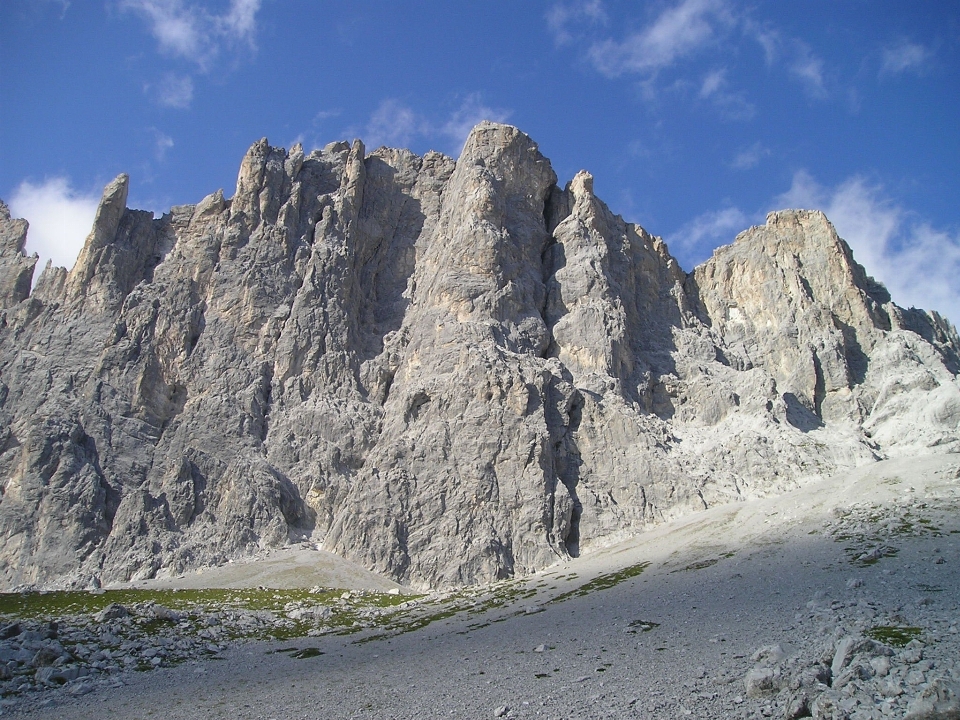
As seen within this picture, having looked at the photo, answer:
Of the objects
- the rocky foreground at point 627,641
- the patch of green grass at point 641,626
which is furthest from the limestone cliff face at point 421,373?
the patch of green grass at point 641,626

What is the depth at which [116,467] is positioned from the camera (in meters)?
73.7

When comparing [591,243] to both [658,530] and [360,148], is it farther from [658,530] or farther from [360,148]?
[658,530]

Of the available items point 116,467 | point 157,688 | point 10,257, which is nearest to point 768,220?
point 116,467

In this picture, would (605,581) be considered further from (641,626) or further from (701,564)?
(641,626)

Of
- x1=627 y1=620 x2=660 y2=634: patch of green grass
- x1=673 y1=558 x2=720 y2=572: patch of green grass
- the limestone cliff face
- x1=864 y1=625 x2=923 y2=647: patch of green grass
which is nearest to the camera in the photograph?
x1=864 y1=625 x2=923 y2=647: patch of green grass

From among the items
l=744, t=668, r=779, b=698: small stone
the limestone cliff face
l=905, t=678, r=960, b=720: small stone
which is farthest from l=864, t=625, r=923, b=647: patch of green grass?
the limestone cliff face

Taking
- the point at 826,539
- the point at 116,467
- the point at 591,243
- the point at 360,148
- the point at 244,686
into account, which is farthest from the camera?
the point at 360,148

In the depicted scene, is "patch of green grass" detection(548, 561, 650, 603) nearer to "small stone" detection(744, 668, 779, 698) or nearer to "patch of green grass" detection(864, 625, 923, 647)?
"patch of green grass" detection(864, 625, 923, 647)

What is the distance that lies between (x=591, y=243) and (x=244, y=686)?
76531 millimetres

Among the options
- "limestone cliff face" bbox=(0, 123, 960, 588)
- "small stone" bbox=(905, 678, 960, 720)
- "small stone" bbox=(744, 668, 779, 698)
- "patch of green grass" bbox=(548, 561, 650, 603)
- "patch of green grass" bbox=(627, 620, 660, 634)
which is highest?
"limestone cliff face" bbox=(0, 123, 960, 588)

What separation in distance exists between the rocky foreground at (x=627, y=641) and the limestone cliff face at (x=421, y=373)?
43.9 ft

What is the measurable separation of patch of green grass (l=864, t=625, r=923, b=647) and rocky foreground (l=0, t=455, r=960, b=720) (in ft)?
0.35

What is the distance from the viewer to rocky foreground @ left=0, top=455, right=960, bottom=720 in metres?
17.0

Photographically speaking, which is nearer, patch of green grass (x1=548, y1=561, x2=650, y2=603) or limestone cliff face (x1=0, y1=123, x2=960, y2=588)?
patch of green grass (x1=548, y1=561, x2=650, y2=603)
